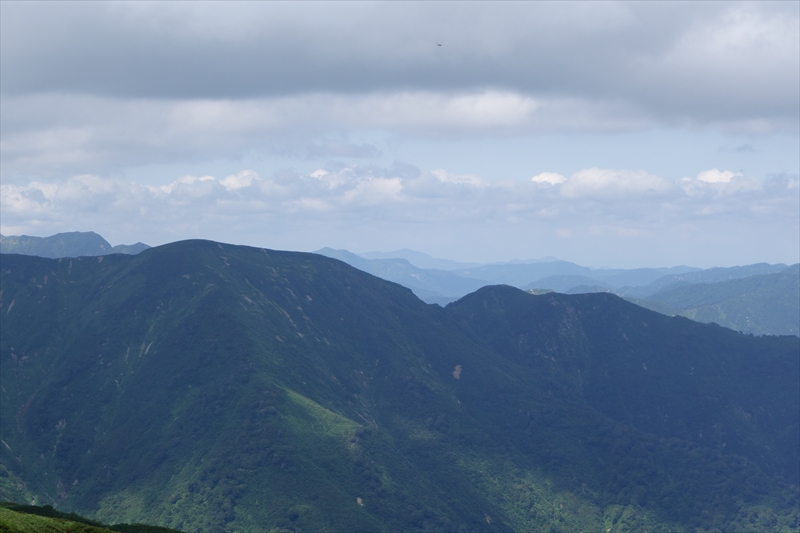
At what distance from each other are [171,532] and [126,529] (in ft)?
35.6

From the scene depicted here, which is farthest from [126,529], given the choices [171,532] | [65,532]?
[65,532]

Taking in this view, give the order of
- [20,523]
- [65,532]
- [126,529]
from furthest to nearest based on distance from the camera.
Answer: [126,529] < [65,532] < [20,523]

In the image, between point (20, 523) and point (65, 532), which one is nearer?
point (20, 523)

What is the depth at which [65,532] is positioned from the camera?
115125 millimetres

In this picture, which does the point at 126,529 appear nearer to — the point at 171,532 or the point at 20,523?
the point at 171,532

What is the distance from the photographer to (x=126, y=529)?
527 ft

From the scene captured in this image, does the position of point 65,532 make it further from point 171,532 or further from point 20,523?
point 171,532

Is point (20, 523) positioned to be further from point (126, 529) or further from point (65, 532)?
point (126, 529)

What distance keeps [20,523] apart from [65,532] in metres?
8.52

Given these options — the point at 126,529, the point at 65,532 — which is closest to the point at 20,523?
the point at 65,532

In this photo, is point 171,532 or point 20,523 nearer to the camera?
point 20,523

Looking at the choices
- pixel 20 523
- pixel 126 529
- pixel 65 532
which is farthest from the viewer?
pixel 126 529

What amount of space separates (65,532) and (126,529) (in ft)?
159

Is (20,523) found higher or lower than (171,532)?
higher
